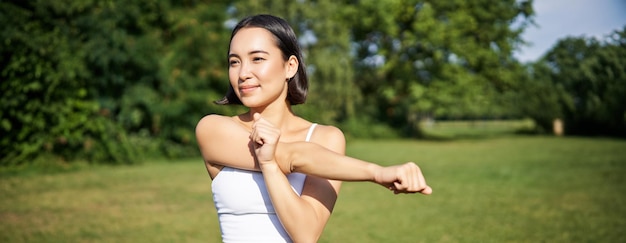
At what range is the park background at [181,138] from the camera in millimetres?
5271

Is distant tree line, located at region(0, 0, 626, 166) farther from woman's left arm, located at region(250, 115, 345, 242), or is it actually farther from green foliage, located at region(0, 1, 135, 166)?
woman's left arm, located at region(250, 115, 345, 242)

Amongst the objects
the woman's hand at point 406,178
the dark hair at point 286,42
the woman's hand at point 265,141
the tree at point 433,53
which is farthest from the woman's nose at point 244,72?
the tree at point 433,53

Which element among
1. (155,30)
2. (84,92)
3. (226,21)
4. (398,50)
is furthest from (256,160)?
(398,50)

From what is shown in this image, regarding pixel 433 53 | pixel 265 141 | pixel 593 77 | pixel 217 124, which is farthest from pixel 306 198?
pixel 433 53

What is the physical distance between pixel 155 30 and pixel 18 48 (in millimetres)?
5948

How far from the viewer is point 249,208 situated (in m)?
1.97

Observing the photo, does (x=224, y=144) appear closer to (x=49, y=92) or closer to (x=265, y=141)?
(x=265, y=141)

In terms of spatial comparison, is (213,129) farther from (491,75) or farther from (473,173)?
(491,75)

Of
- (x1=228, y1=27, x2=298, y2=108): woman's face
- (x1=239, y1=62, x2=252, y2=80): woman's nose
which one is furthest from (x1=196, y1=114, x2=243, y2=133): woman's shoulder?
(x1=239, y1=62, x2=252, y2=80): woman's nose

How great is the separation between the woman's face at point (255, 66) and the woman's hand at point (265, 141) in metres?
0.27

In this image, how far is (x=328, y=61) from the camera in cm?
3419

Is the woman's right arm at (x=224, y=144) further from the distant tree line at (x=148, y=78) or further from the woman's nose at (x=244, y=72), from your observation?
the distant tree line at (x=148, y=78)

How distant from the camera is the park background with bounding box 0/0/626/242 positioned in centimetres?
527

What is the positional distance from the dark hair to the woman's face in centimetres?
2
